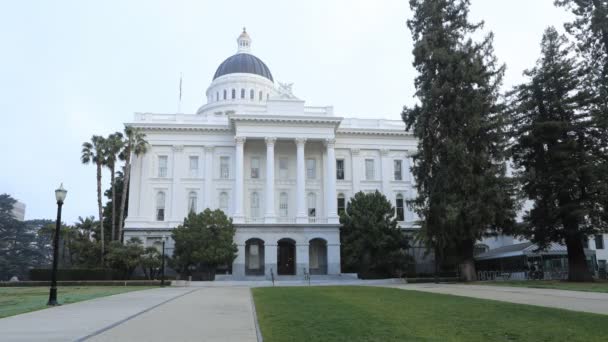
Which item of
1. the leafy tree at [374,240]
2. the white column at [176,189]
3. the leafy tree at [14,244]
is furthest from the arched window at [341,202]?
the leafy tree at [14,244]

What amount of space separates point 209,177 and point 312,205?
11.2 m

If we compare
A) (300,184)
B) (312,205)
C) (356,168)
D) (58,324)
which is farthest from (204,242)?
(58,324)

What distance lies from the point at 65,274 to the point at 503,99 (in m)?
35.7

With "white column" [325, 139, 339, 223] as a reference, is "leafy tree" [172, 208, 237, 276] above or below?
below

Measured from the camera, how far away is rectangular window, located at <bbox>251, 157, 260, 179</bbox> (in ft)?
178

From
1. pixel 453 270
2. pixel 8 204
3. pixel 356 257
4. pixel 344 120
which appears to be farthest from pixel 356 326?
pixel 8 204

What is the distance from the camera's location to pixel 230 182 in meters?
53.5

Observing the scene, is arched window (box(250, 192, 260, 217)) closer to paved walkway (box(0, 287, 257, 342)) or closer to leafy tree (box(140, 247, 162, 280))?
leafy tree (box(140, 247, 162, 280))

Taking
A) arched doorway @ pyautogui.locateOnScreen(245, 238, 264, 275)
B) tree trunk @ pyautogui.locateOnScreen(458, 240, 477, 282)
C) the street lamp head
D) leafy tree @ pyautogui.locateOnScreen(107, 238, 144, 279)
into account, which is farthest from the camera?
arched doorway @ pyautogui.locateOnScreen(245, 238, 264, 275)

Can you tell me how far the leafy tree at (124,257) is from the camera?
41.9 meters

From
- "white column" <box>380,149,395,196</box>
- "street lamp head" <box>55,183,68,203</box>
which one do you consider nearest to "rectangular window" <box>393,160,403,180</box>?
"white column" <box>380,149,395,196</box>

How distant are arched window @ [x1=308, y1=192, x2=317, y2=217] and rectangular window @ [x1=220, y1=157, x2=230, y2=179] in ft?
29.6

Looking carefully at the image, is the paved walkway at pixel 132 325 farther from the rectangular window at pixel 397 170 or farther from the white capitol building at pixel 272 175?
the rectangular window at pixel 397 170

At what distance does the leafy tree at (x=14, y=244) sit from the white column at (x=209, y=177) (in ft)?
122
